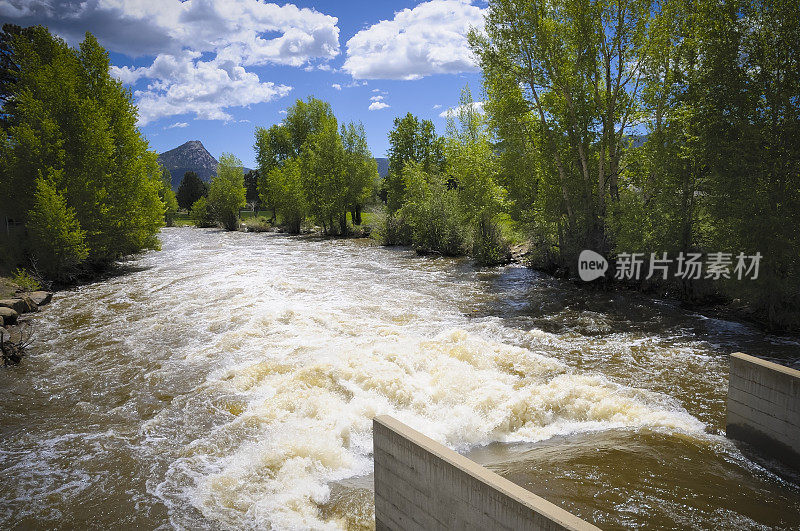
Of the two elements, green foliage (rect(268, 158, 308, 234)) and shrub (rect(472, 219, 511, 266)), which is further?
green foliage (rect(268, 158, 308, 234))

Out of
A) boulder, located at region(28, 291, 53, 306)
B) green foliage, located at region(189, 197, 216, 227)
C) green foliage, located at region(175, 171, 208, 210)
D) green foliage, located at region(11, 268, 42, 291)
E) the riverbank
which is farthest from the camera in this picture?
green foliage, located at region(175, 171, 208, 210)

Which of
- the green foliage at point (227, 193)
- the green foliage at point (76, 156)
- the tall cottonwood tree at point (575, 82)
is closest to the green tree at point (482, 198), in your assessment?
the tall cottonwood tree at point (575, 82)

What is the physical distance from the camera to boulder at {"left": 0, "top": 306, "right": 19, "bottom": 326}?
12727 millimetres

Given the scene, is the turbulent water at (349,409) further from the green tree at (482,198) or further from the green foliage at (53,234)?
the green tree at (482,198)

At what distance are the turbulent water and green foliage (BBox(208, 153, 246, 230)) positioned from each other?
131 ft

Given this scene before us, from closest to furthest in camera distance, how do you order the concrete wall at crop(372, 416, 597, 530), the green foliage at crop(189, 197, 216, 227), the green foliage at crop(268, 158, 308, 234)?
the concrete wall at crop(372, 416, 597, 530) < the green foliage at crop(268, 158, 308, 234) < the green foliage at crop(189, 197, 216, 227)

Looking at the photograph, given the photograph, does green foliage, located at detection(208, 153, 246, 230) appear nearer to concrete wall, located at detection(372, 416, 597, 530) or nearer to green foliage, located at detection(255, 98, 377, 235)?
green foliage, located at detection(255, 98, 377, 235)

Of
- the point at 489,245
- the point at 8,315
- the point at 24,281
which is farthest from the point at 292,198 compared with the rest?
the point at 8,315

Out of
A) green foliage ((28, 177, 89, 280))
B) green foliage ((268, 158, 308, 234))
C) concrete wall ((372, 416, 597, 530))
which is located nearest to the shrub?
green foliage ((28, 177, 89, 280))

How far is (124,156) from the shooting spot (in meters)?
22.9

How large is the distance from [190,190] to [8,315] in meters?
87.0

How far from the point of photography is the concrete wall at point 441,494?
3.05 meters

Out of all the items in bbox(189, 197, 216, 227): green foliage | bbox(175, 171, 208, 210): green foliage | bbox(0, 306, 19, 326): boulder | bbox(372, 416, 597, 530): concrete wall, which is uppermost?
bbox(175, 171, 208, 210): green foliage

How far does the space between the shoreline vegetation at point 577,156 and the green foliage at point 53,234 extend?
0.06 meters
